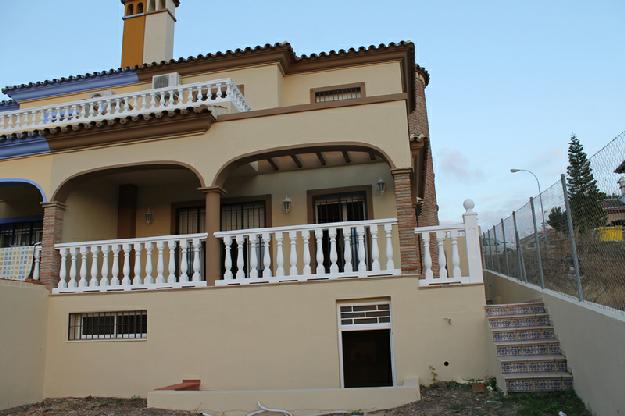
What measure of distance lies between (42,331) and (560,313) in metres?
8.26

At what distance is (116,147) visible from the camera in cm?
1000

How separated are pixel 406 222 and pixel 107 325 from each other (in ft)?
18.2

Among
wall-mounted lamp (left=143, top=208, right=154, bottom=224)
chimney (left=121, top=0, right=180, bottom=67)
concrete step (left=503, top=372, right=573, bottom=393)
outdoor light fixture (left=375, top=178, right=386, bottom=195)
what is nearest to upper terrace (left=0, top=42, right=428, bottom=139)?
chimney (left=121, top=0, right=180, bottom=67)

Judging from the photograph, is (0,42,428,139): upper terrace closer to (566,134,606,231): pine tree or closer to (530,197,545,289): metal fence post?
(530,197,545,289): metal fence post

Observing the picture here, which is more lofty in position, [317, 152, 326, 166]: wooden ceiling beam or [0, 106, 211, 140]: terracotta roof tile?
[0, 106, 211, 140]: terracotta roof tile

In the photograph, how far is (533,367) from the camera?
6695 mm

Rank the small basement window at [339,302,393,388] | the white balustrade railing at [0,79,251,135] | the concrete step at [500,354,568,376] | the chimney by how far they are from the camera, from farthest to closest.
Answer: the chimney < the small basement window at [339,302,393,388] < the white balustrade railing at [0,79,251,135] < the concrete step at [500,354,568,376]

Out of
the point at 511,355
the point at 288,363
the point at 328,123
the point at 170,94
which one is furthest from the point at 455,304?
the point at 170,94

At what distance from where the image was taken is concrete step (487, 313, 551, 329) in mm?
7496

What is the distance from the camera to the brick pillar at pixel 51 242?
9719 millimetres

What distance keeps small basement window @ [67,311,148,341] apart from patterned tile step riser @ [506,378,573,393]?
5.83 metres

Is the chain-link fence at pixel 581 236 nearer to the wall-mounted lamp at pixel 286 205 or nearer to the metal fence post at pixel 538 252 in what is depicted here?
the metal fence post at pixel 538 252

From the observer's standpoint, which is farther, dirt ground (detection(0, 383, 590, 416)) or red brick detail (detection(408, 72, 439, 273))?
red brick detail (detection(408, 72, 439, 273))

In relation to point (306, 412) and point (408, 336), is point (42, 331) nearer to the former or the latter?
point (306, 412)
